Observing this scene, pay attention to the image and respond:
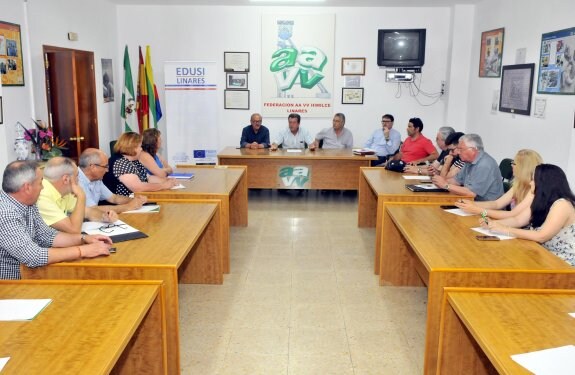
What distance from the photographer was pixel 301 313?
12.7ft

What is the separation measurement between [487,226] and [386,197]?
113 cm

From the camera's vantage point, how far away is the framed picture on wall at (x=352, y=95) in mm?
8711

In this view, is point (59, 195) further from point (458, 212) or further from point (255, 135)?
point (255, 135)

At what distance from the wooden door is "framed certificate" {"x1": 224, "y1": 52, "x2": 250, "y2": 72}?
2437 millimetres

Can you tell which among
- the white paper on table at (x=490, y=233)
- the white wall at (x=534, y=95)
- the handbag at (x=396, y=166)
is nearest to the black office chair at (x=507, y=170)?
the white wall at (x=534, y=95)

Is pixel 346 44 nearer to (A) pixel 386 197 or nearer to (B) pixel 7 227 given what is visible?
(A) pixel 386 197

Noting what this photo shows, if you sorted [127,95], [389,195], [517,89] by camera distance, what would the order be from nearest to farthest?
[389,195] → [517,89] → [127,95]

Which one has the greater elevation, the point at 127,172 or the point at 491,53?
the point at 491,53

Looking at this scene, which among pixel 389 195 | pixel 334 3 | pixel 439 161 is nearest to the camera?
pixel 389 195

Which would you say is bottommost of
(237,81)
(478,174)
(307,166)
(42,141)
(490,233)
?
(307,166)

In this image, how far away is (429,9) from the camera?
A: 27.8 feet

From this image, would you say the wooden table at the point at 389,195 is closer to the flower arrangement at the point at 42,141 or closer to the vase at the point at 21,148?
the flower arrangement at the point at 42,141

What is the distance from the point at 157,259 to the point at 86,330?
0.78 m

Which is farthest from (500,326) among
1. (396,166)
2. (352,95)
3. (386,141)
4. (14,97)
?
(352,95)
